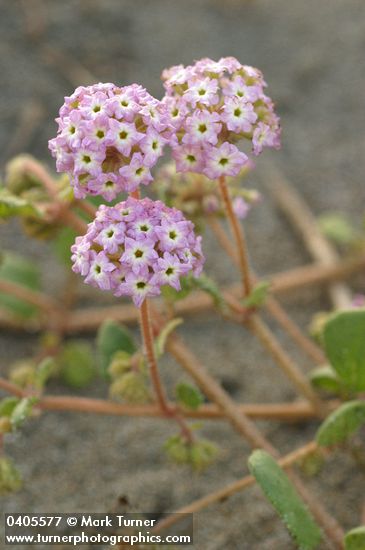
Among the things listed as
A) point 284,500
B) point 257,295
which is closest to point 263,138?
point 257,295

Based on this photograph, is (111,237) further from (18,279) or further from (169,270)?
(18,279)

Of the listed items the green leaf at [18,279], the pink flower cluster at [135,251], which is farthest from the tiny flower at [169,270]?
the green leaf at [18,279]

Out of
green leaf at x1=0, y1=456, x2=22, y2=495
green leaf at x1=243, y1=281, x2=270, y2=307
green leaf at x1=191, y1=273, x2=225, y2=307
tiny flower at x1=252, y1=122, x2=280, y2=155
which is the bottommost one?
green leaf at x1=0, y1=456, x2=22, y2=495

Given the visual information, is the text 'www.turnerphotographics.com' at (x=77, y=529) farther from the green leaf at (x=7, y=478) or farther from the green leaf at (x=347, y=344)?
the green leaf at (x=347, y=344)

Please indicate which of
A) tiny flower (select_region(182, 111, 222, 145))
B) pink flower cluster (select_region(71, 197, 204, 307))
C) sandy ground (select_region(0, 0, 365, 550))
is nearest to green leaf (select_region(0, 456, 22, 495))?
sandy ground (select_region(0, 0, 365, 550))

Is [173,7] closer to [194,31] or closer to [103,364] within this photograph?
[194,31]

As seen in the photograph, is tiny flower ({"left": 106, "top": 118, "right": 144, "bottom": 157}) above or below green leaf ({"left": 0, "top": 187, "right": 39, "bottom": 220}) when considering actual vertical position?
below

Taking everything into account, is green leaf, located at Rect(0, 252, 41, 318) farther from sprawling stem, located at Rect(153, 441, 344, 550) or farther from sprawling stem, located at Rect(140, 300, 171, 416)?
sprawling stem, located at Rect(153, 441, 344, 550)
